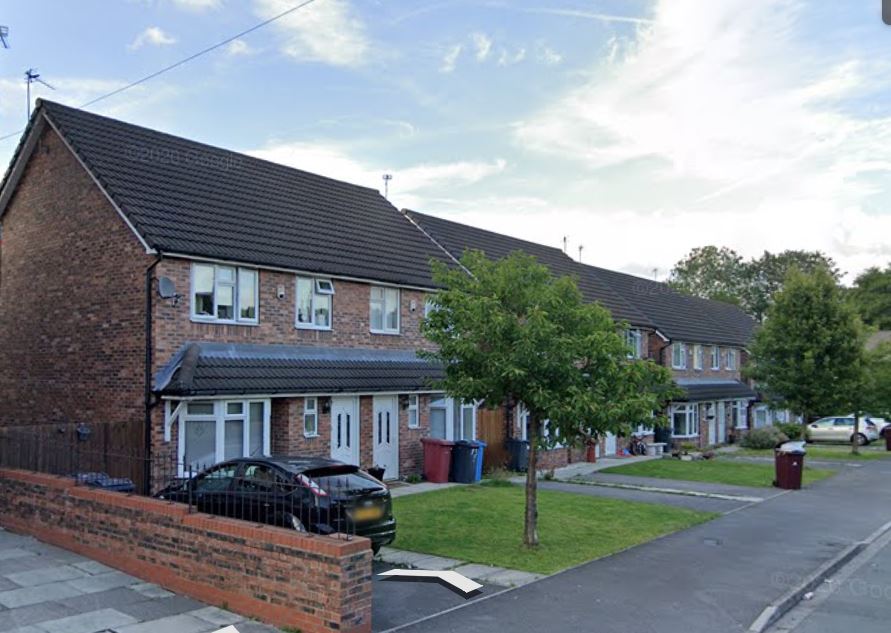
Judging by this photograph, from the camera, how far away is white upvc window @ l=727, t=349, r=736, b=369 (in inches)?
1591

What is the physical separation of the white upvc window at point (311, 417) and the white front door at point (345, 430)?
1.66ft

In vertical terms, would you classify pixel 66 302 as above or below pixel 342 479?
above

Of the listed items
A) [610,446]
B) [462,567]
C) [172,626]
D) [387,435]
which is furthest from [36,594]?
[610,446]

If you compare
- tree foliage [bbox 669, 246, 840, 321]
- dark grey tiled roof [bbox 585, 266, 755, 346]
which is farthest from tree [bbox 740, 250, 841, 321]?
dark grey tiled roof [bbox 585, 266, 755, 346]

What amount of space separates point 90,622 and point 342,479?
3.39 meters

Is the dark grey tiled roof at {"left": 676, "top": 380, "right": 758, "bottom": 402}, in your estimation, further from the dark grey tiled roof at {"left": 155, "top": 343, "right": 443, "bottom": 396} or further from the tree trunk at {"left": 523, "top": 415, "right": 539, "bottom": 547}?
the tree trunk at {"left": 523, "top": 415, "right": 539, "bottom": 547}

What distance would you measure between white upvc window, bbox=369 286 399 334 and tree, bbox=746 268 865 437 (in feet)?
50.7

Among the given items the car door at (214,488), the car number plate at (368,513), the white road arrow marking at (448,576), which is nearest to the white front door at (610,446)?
the white road arrow marking at (448,576)

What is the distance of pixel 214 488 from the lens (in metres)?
10.7

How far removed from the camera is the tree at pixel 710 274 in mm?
78438

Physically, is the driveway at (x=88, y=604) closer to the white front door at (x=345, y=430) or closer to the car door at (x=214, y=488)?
the car door at (x=214, y=488)

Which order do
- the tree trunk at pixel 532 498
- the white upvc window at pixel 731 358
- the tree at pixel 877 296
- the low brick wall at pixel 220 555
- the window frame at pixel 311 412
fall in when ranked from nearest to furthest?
1. the low brick wall at pixel 220 555
2. the tree trunk at pixel 532 498
3. the window frame at pixel 311 412
4. the white upvc window at pixel 731 358
5. the tree at pixel 877 296

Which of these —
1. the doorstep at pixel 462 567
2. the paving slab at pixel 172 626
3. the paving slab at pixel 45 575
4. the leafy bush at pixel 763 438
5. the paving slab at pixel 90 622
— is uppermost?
the paving slab at pixel 45 575

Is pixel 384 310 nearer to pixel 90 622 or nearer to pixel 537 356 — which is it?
pixel 537 356
